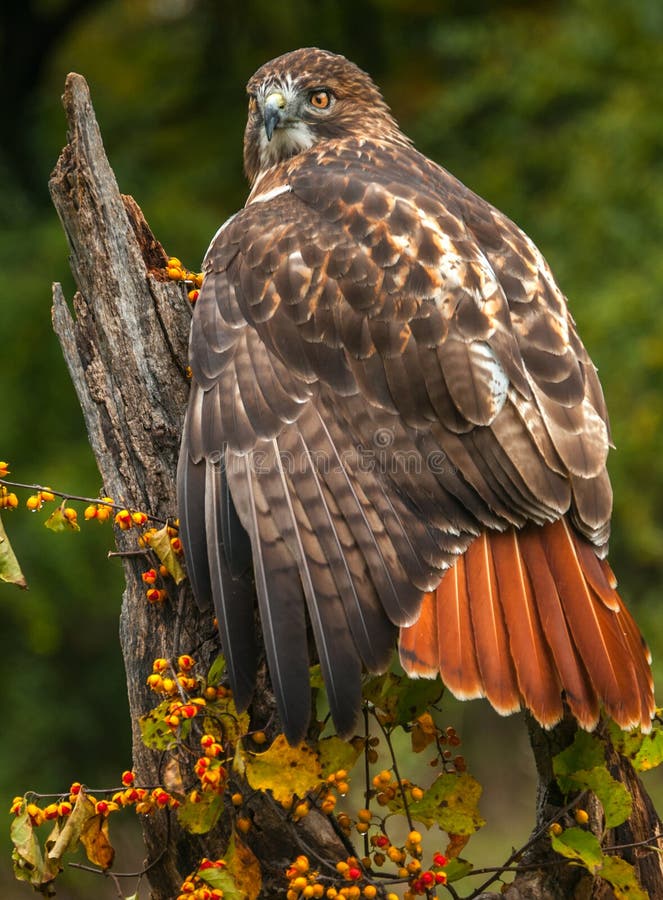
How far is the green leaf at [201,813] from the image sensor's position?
8.82ft

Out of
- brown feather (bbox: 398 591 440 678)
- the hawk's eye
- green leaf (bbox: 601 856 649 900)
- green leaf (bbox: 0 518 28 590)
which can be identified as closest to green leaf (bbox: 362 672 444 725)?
brown feather (bbox: 398 591 440 678)

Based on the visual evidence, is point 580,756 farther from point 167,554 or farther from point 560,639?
point 167,554

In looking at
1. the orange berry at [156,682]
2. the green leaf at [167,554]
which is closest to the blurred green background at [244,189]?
the green leaf at [167,554]

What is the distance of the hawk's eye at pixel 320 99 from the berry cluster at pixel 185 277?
132cm

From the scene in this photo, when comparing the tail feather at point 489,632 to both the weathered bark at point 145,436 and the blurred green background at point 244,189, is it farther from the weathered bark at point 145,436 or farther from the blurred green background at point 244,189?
the blurred green background at point 244,189

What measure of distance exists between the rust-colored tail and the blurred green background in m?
2.99

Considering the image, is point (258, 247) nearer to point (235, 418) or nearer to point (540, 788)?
point (235, 418)

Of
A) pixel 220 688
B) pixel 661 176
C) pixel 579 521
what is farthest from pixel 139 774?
pixel 661 176

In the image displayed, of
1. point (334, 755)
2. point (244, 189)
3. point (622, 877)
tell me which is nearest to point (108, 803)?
point (334, 755)

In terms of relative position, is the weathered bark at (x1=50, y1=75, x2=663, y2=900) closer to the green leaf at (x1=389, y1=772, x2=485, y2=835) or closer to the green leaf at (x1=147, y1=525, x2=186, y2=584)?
the green leaf at (x1=147, y1=525, x2=186, y2=584)

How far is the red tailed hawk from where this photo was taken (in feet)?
9.23

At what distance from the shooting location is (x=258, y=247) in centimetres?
341

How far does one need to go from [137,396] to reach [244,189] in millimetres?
3905

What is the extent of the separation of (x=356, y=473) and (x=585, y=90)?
14.4 ft
